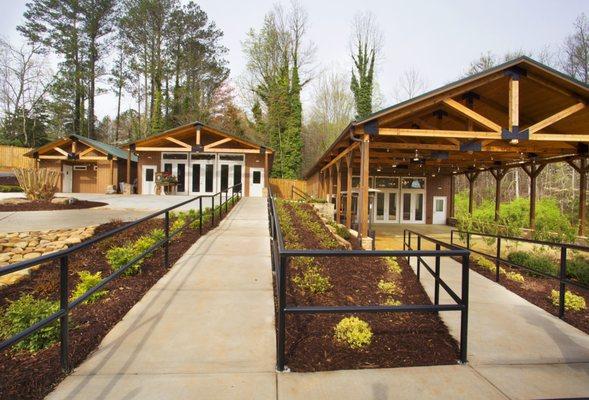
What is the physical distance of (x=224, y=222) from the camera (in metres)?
10.4

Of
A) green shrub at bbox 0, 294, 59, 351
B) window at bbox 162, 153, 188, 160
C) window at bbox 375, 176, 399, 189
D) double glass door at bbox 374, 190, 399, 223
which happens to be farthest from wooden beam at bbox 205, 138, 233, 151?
green shrub at bbox 0, 294, 59, 351

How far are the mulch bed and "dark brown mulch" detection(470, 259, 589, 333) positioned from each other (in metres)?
5.26

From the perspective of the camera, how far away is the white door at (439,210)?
80.2 feet

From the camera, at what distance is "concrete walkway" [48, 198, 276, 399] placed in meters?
2.58

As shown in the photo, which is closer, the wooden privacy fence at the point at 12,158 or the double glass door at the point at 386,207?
the double glass door at the point at 386,207

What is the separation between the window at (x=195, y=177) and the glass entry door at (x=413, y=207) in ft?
45.6

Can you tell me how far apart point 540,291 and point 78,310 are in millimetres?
6987

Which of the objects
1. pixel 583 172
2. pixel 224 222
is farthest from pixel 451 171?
pixel 224 222

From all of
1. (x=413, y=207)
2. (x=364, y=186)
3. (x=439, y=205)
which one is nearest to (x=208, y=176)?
(x=413, y=207)

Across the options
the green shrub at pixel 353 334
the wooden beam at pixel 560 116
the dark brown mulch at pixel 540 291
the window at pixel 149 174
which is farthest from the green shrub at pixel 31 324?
the window at pixel 149 174

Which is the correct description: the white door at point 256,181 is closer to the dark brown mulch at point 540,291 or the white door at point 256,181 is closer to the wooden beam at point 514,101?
the wooden beam at point 514,101

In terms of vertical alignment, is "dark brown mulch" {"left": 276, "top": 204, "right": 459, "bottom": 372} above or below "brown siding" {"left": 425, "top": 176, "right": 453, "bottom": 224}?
below

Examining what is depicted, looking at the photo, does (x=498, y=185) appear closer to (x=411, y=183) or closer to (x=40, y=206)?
(x=411, y=183)

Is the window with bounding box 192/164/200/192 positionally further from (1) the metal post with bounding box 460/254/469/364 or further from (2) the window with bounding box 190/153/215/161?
(1) the metal post with bounding box 460/254/469/364
